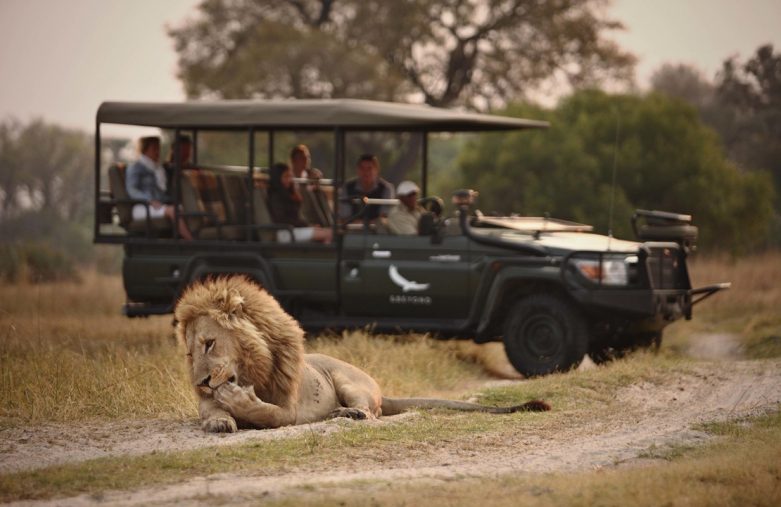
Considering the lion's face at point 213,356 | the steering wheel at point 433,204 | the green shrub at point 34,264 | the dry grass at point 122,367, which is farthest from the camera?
the green shrub at point 34,264

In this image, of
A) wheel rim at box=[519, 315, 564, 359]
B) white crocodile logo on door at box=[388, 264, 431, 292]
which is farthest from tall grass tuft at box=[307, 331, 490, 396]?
wheel rim at box=[519, 315, 564, 359]

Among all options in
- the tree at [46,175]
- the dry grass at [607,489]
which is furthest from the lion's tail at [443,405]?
the tree at [46,175]

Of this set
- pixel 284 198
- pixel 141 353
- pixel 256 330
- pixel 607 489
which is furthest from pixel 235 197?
pixel 607 489

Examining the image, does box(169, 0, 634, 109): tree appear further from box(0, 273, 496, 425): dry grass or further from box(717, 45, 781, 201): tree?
box(0, 273, 496, 425): dry grass

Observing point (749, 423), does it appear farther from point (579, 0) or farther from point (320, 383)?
point (579, 0)

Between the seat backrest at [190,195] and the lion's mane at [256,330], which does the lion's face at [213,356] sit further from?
the seat backrest at [190,195]

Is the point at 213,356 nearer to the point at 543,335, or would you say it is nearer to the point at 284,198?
the point at 543,335

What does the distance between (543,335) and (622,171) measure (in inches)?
632

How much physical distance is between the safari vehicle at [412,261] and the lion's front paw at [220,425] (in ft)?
14.2

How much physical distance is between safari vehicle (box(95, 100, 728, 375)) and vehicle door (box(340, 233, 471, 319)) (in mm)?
11

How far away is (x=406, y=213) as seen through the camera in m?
13.0

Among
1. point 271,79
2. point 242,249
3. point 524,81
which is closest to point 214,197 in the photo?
point 242,249

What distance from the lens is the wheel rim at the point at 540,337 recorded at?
40.6 ft

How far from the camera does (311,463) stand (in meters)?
7.60
